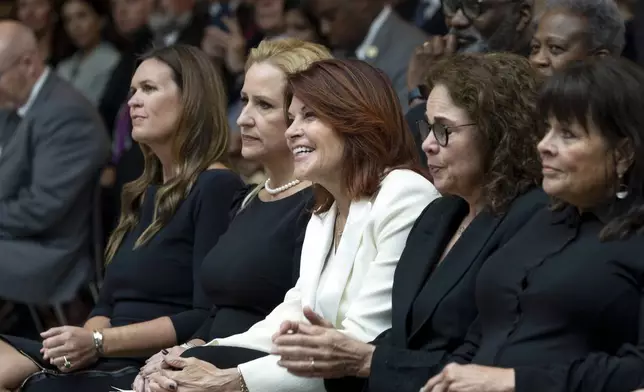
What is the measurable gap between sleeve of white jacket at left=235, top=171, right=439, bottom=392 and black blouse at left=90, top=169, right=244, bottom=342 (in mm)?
864

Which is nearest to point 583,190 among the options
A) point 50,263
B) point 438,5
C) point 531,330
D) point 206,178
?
point 531,330

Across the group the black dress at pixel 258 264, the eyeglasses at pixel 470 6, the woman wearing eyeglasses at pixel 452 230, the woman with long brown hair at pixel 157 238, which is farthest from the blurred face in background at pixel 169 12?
the woman wearing eyeglasses at pixel 452 230

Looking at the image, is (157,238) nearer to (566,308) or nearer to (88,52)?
(566,308)

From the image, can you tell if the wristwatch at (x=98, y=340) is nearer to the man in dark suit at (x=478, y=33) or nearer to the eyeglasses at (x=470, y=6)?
the man in dark suit at (x=478, y=33)

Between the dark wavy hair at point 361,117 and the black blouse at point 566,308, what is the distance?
1.97 feet

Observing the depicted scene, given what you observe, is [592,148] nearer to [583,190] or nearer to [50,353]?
[583,190]

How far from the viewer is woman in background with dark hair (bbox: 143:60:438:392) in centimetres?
357

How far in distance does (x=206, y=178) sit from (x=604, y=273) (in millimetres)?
1796

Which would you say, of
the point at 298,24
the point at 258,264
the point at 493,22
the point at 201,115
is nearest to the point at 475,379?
the point at 258,264

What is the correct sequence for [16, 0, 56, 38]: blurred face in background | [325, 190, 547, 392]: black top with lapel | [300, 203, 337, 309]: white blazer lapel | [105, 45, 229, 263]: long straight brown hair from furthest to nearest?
[16, 0, 56, 38]: blurred face in background, [105, 45, 229, 263]: long straight brown hair, [300, 203, 337, 309]: white blazer lapel, [325, 190, 547, 392]: black top with lapel

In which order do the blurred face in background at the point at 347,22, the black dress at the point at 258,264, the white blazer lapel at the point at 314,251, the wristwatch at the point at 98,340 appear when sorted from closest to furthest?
the white blazer lapel at the point at 314,251
the black dress at the point at 258,264
the wristwatch at the point at 98,340
the blurred face in background at the point at 347,22

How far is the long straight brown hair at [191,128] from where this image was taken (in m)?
4.52

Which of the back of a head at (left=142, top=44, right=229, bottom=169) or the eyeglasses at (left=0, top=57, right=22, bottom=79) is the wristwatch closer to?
the back of a head at (left=142, top=44, right=229, bottom=169)

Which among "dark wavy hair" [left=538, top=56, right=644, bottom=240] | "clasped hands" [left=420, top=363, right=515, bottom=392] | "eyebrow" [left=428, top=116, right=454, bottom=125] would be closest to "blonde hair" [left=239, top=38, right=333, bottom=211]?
"eyebrow" [left=428, top=116, right=454, bottom=125]
